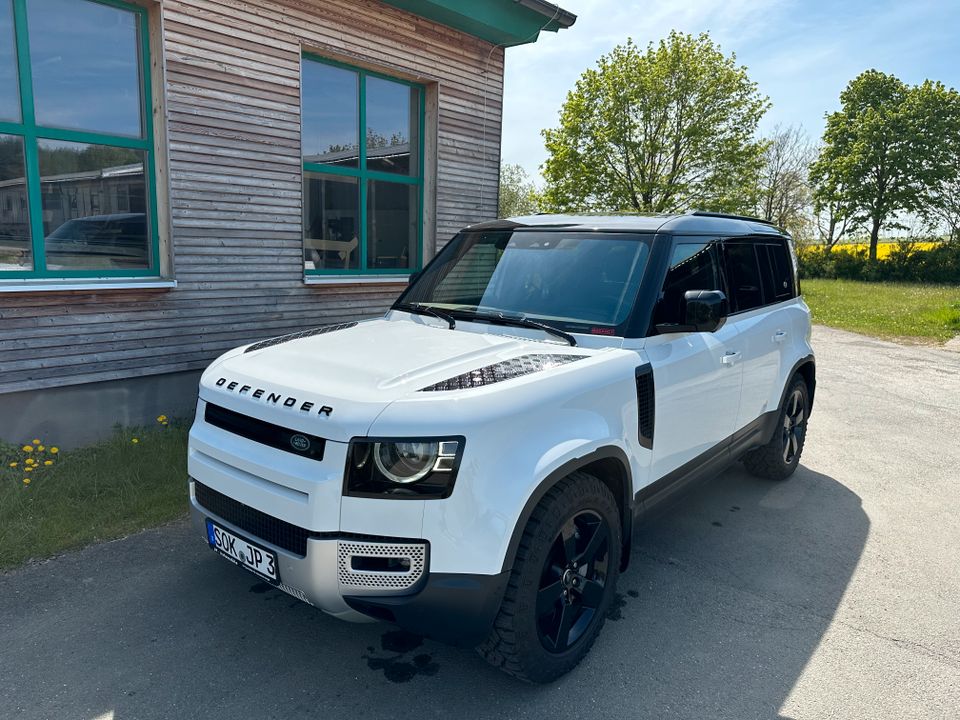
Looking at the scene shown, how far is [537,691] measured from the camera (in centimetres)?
273

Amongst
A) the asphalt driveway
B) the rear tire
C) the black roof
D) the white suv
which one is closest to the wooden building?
the asphalt driveway

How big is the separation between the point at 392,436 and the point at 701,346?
204 centimetres

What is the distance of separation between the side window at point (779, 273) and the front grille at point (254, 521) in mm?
3673

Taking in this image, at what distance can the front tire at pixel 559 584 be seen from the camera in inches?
98.3

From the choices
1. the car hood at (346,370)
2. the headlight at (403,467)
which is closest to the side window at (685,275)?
the car hood at (346,370)

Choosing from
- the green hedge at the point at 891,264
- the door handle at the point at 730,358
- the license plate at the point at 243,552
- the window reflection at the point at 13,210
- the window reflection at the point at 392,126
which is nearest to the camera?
the license plate at the point at 243,552

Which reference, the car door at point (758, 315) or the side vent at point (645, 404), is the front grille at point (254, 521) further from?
the car door at point (758, 315)

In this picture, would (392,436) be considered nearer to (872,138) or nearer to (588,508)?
(588,508)

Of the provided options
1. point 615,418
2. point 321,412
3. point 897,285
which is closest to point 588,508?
point 615,418

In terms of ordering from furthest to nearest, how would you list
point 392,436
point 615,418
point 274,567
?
point 615,418 → point 274,567 → point 392,436

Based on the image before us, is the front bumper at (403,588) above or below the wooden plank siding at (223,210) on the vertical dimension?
below

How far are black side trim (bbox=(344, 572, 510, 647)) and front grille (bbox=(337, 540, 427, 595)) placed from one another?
1.5 inches

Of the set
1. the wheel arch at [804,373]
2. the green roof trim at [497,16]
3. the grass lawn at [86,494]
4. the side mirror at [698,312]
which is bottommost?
the grass lawn at [86,494]

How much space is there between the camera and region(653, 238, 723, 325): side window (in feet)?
11.3
